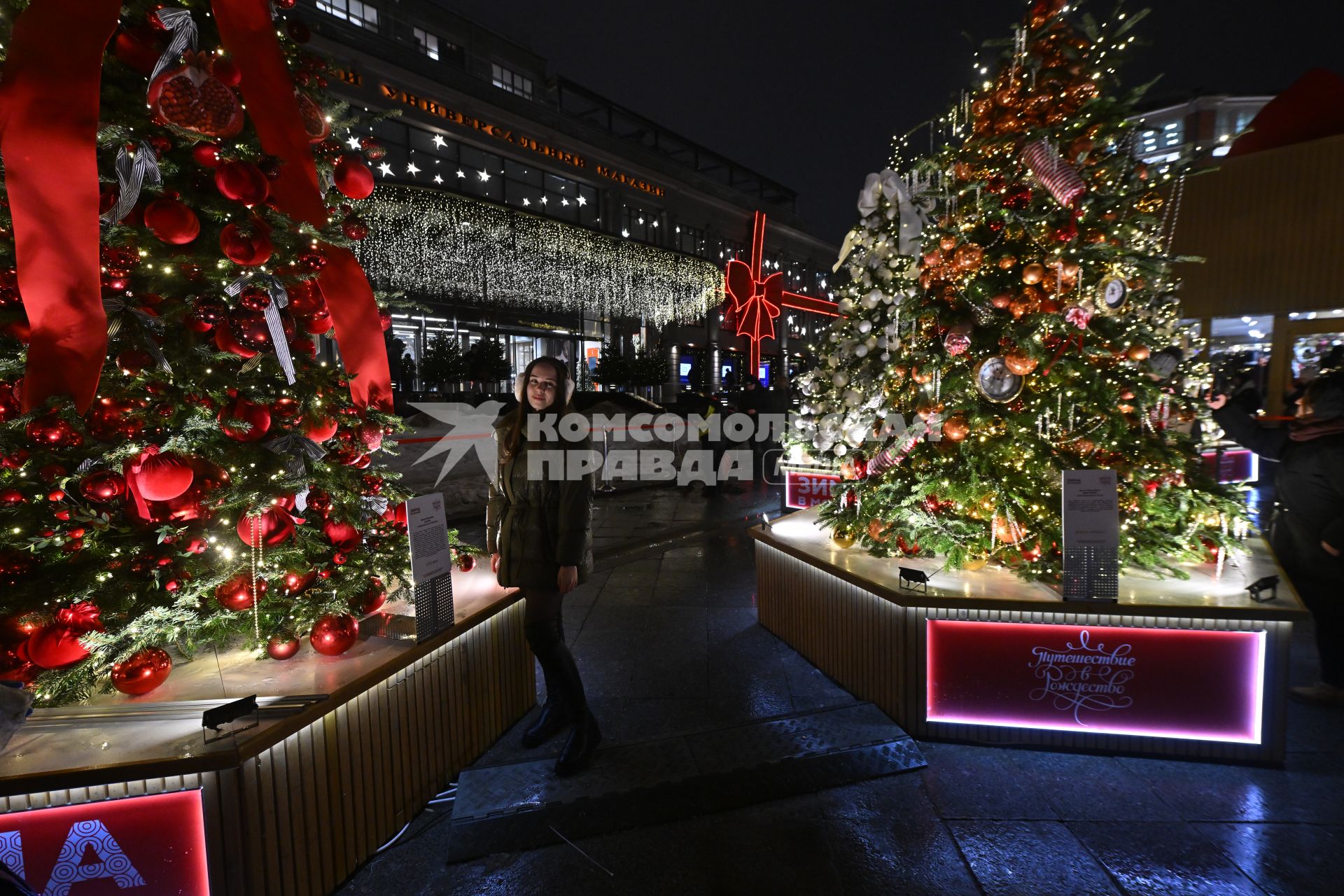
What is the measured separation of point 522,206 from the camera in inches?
870

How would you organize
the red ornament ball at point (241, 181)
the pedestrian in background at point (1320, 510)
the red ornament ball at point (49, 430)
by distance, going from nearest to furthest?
the red ornament ball at point (49, 430)
the red ornament ball at point (241, 181)
the pedestrian in background at point (1320, 510)

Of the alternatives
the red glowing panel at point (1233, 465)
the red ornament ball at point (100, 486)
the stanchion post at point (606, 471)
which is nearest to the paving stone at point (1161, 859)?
the red ornament ball at point (100, 486)

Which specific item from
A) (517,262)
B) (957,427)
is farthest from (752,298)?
(517,262)

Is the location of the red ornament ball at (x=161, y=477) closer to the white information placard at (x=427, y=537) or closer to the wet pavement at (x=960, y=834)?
the white information placard at (x=427, y=537)

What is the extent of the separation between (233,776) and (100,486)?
1173 mm

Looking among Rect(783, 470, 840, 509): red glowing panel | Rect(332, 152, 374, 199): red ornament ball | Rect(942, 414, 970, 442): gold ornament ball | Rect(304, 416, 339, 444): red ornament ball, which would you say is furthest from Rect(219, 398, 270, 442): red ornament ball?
Rect(783, 470, 840, 509): red glowing panel

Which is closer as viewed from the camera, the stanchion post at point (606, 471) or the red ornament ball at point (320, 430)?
the red ornament ball at point (320, 430)

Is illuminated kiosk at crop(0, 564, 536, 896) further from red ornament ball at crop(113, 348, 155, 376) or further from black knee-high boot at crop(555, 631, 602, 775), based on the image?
red ornament ball at crop(113, 348, 155, 376)

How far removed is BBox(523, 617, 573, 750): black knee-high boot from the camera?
10.3 feet

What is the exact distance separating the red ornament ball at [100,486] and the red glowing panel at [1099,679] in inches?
146

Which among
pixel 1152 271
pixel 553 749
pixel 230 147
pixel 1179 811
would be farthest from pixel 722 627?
pixel 230 147

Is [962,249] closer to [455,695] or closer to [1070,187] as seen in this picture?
[1070,187]

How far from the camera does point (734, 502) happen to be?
1025cm

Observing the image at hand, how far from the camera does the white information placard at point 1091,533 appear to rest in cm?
296
